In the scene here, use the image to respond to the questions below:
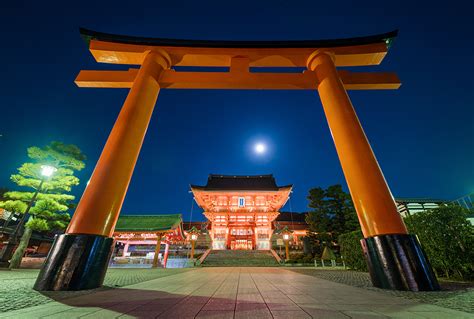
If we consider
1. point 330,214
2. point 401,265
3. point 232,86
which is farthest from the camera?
point 330,214

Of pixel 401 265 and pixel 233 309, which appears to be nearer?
pixel 233 309

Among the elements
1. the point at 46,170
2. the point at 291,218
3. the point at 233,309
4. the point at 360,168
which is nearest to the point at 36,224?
the point at 46,170

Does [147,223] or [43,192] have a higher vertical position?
[43,192]

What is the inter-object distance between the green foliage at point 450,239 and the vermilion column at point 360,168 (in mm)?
2909

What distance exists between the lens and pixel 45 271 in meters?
2.69

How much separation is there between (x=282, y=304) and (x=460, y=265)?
5.24 meters

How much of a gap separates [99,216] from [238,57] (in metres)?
4.90

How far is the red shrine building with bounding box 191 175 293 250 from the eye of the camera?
2172 cm

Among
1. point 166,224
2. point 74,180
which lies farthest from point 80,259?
point 166,224

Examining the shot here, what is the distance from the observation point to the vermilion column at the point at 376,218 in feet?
9.04

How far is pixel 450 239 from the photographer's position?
181 inches

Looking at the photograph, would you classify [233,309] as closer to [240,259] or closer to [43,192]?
[43,192]

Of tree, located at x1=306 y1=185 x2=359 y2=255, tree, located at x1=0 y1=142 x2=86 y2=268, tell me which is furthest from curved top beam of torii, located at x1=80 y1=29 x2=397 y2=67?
tree, located at x1=306 y1=185 x2=359 y2=255

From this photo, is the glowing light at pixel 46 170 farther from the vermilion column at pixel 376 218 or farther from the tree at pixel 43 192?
the vermilion column at pixel 376 218
